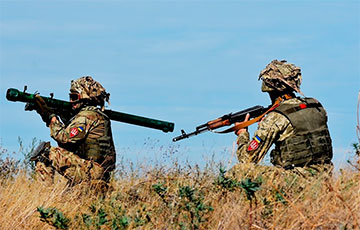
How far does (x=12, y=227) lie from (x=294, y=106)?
3635 millimetres

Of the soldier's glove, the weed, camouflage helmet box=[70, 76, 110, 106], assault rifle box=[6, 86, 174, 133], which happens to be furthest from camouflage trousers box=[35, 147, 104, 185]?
the weed

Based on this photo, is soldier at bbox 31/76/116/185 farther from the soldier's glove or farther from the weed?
the weed

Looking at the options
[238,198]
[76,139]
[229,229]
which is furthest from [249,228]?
[76,139]

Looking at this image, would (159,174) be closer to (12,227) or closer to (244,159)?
(244,159)

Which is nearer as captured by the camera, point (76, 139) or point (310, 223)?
point (310, 223)

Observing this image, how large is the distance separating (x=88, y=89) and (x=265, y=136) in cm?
283

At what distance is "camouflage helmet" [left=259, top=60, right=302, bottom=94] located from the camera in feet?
27.8

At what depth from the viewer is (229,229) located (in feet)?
20.7

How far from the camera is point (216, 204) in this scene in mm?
7074

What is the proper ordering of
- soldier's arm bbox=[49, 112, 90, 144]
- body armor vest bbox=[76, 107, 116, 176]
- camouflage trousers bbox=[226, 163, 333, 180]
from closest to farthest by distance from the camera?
camouflage trousers bbox=[226, 163, 333, 180], soldier's arm bbox=[49, 112, 90, 144], body armor vest bbox=[76, 107, 116, 176]

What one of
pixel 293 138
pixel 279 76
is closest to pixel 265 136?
pixel 293 138

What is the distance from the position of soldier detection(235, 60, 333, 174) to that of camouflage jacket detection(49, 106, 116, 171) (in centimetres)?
207

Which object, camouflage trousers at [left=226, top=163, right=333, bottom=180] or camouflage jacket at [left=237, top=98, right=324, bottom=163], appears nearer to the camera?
camouflage trousers at [left=226, top=163, right=333, bottom=180]

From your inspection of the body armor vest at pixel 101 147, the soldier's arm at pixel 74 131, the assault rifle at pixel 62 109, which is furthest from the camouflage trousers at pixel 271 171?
the assault rifle at pixel 62 109
